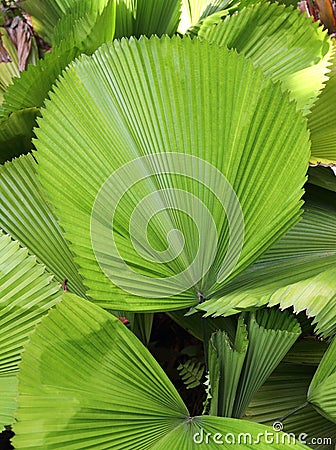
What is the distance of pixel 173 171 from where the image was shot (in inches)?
24.6

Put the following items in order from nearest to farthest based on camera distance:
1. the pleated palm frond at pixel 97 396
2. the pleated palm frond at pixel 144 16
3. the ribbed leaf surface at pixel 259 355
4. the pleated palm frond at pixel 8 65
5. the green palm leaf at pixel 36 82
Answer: the pleated palm frond at pixel 97 396 → the ribbed leaf surface at pixel 259 355 → the green palm leaf at pixel 36 82 → the pleated palm frond at pixel 144 16 → the pleated palm frond at pixel 8 65

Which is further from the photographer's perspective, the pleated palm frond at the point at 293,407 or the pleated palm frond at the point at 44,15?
the pleated palm frond at the point at 44,15

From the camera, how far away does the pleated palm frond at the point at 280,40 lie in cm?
79

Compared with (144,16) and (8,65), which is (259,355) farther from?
(8,65)

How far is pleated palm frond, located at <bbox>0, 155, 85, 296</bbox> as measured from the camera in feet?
2.31

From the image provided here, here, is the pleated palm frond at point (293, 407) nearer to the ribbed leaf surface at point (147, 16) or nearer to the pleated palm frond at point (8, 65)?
the ribbed leaf surface at point (147, 16)

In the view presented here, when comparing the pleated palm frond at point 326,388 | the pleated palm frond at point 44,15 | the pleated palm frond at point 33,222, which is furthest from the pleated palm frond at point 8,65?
the pleated palm frond at point 326,388

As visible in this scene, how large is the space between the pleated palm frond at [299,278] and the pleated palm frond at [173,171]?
0.03 metres

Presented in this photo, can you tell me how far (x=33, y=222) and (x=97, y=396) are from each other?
275mm

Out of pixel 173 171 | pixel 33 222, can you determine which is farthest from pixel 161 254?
pixel 33 222

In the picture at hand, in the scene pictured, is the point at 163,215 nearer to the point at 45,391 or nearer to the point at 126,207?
the point at 126,207

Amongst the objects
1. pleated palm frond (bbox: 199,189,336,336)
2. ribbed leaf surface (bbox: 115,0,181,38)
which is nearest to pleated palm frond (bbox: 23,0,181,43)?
ribbed leaf surface (bbox: 115,0,181,38)

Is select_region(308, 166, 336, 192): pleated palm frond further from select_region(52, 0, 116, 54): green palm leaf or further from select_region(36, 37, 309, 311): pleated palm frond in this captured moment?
select_region(52, 0, 116, 54): green palm leaf

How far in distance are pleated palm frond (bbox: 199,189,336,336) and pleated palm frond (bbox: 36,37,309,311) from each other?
0.11 ft
